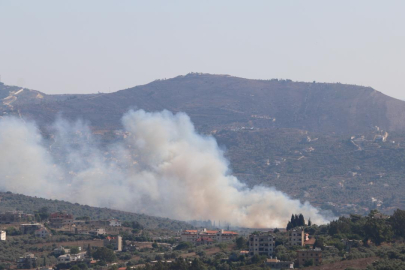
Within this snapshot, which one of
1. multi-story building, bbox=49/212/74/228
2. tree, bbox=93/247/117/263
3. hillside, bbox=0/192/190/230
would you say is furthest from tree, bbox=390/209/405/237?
hillside, bbox=0/192/190/230

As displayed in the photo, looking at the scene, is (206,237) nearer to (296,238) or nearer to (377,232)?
(296,238)

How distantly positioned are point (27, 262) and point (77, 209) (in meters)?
59.5

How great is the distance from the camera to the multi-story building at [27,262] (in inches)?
4092

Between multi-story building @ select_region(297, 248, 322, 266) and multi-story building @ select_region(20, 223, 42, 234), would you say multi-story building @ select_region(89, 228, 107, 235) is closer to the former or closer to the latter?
multi-story building @ select_region(20, 223, 42, 234)

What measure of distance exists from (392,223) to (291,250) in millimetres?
11411

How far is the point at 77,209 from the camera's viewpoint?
164 meters

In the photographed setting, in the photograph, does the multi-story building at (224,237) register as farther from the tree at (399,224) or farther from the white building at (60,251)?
the tree at (399,224)

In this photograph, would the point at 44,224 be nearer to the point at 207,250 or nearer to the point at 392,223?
the point at 207,250

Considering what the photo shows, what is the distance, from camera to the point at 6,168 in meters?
195

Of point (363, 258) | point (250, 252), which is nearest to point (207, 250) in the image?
point (250, 252)

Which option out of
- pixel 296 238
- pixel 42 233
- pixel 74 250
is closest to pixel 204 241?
pixel 74 250

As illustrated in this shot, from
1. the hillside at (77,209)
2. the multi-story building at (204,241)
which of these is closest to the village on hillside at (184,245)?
the multi-story building at (204,241)

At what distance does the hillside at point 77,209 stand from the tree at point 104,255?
44.1 metres

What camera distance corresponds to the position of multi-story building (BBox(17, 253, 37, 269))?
4092 inches
